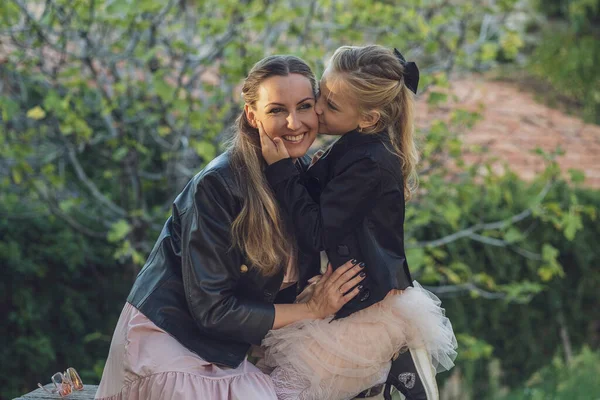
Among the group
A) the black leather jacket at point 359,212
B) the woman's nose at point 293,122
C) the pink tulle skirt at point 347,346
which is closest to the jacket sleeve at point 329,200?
the black leather jacket at point 359,212

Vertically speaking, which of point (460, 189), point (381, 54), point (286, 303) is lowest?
point (460, 189)

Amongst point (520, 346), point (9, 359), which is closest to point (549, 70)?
point (520, 346)

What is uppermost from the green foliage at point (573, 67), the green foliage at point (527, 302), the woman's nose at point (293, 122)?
the woman's nose at point (293, 122)

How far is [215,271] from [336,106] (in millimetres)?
656

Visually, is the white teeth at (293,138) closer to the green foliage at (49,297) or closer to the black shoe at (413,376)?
the black shoe at (413,376)

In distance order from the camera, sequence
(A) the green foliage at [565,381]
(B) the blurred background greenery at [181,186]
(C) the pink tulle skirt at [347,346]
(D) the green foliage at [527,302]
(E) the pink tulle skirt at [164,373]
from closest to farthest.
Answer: (E) the pink tulle skirt at [164,373] < (C) the pink tulle skirt at [347,346] < (B) the blurred background greenery at [181,186] < (A) the green foliage at [565,381] < (D) the green foliage at [527,302]

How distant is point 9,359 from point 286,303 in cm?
258

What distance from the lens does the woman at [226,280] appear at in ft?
8.33

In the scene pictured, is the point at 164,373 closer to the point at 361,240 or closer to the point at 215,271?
the point at 215,271

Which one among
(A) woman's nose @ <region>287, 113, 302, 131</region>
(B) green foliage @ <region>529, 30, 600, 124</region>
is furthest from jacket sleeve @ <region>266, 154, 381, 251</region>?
(B) green foliage @ <region>529, 30, 600, 124</region>

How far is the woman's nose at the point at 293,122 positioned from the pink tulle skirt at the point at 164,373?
74cm

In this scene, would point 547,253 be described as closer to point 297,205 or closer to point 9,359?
point 297,205

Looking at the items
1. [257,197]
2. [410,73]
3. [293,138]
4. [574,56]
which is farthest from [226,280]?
[574,56]

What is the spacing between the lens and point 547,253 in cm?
495
